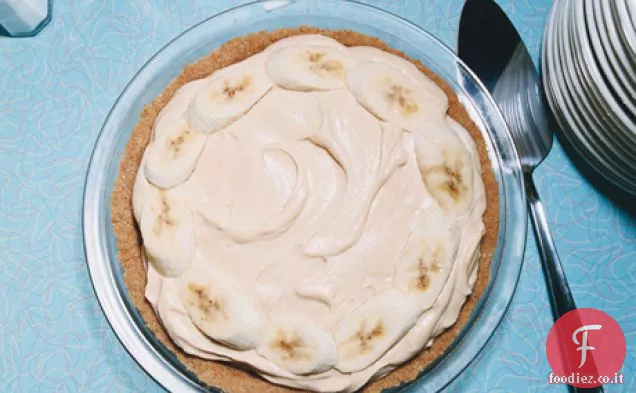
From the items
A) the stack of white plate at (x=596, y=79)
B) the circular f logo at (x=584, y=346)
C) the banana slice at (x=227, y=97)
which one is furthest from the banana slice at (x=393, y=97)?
the circular f logo at (x=584, y=346)

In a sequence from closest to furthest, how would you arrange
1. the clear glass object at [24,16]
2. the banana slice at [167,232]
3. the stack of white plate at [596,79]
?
the stack of white plate at [596,79] → the banana slice at [167,232] → the clear glass object at [24,16]

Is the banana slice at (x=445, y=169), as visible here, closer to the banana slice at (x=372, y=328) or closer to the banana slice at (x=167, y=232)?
the banana slice at (x=372, y=328)

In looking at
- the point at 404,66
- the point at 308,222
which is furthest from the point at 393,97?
the point at 308,222

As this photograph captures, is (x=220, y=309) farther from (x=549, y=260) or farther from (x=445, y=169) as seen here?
(x=549, y=260)

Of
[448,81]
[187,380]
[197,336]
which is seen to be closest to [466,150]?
[448,81]

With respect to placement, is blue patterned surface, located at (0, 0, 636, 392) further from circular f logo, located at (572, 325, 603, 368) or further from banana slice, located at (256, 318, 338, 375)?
banana slice, located at (256, 318, 338, 375)

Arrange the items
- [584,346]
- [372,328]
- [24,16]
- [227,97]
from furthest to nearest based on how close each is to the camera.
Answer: [24,16], [584,346], [227,97], [372,328]

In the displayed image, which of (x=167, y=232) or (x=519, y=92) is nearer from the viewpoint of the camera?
(x=167, y=232)
